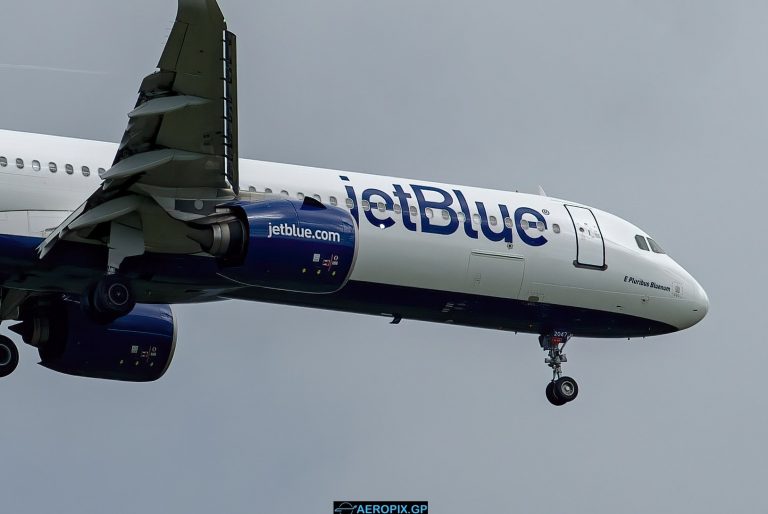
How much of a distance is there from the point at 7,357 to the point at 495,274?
8956 millimetres

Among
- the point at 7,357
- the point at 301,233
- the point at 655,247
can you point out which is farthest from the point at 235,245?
the point at 655,247

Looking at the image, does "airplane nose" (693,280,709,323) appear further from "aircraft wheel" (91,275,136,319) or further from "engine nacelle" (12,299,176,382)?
"aircraft wheel" (91,275,136,319)

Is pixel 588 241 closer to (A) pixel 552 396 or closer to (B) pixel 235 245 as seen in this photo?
(A) pixel 552 396

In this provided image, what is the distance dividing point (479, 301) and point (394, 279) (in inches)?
73.8

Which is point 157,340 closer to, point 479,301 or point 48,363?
point 48,363

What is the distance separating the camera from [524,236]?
30172mm

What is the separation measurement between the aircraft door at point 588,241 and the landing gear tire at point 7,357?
10.3 m

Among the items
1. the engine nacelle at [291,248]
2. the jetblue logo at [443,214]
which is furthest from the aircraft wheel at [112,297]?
the jetblue logo at [443,214]

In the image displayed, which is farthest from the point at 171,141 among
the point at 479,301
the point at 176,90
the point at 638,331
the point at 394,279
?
the point at 638,331

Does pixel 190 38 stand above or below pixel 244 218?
above

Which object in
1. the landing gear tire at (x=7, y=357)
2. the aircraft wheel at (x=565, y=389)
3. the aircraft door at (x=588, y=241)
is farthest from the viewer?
the aircraft wheel at (x=565, y=389)

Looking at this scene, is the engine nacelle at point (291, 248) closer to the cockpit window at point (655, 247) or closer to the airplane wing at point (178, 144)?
the airplane wing at point (178, 144)

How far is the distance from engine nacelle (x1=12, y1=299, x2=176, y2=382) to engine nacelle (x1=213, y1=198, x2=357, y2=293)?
18.1 feet

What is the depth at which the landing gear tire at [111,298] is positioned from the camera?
2678 centimetres
